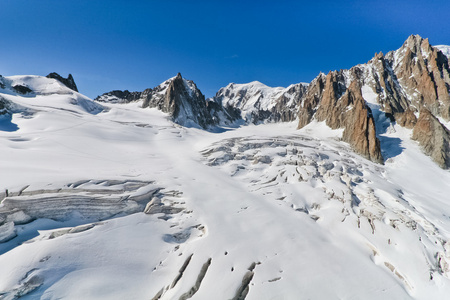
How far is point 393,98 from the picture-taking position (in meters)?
75.9

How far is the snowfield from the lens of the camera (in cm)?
933

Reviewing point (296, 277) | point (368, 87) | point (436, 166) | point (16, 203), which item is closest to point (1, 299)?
point (16, 203)

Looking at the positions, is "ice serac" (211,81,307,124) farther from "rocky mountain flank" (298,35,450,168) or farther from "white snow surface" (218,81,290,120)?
"rocky mountain flank" (298,35,450,168)

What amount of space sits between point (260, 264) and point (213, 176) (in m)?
11.7

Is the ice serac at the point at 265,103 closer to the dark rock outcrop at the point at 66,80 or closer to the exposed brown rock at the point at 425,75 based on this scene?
the exposed brown rock at the point at 425,75

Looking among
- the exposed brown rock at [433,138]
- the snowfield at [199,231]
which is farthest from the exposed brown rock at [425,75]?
the snowfield at [199,231]

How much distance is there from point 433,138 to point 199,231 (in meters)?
58.0

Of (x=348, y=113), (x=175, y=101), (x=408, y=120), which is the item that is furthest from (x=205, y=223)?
(x=408, y=120)

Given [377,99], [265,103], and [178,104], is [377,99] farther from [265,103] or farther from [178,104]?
[265,103]

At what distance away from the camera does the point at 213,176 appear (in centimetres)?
2148

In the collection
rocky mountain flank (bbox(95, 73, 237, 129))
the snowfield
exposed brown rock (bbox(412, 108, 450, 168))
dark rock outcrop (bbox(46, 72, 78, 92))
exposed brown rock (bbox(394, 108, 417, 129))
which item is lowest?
the snowfield

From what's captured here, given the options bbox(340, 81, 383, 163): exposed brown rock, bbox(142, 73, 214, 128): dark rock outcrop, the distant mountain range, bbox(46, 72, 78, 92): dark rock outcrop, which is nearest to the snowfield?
bbox(340, 81, 383, 163): exposed brown rock

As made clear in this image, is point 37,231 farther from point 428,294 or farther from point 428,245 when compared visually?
point 428,245

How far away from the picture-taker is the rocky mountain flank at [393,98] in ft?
144
